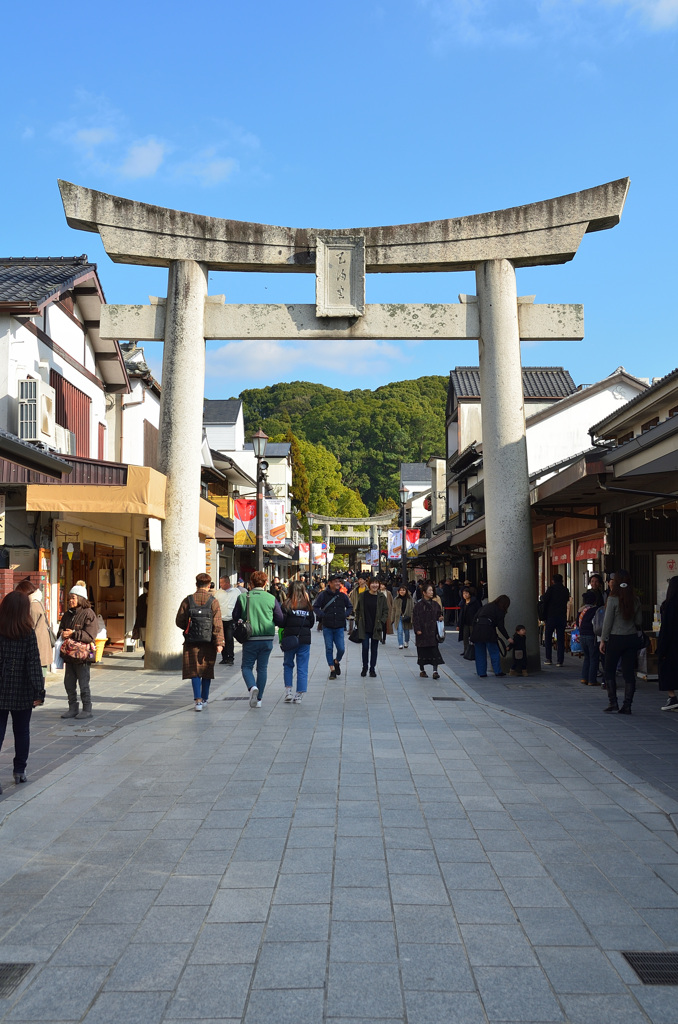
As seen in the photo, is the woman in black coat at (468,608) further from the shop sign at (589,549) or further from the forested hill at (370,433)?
the forested hill at (370,433)

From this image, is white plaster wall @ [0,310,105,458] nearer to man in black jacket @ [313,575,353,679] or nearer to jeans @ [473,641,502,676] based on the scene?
man in black jacket @ [313,575,353,679]

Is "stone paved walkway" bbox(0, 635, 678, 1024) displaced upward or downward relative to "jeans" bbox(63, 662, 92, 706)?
downward

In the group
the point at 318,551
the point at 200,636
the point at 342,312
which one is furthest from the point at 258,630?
the point at 318,551

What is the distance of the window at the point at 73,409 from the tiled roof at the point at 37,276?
1687 millimetres

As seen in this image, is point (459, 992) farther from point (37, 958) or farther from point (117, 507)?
point (117, 507)

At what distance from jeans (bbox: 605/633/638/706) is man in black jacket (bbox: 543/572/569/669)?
19.1 ft

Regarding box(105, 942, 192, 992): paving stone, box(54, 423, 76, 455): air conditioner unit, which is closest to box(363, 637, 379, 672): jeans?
box(54, 423, 76, 455): air conditioner unit

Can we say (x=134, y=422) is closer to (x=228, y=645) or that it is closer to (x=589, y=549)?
(x=228, y=645)

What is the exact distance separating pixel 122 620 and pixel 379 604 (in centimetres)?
910

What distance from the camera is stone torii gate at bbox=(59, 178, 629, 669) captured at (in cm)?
1781

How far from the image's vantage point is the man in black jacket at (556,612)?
17.9m

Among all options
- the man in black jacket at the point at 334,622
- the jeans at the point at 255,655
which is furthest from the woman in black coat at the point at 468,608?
the jeans at the point at 255,655

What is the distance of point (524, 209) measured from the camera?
18125 mm

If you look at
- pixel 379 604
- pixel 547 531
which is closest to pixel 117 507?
pixel 379 604
